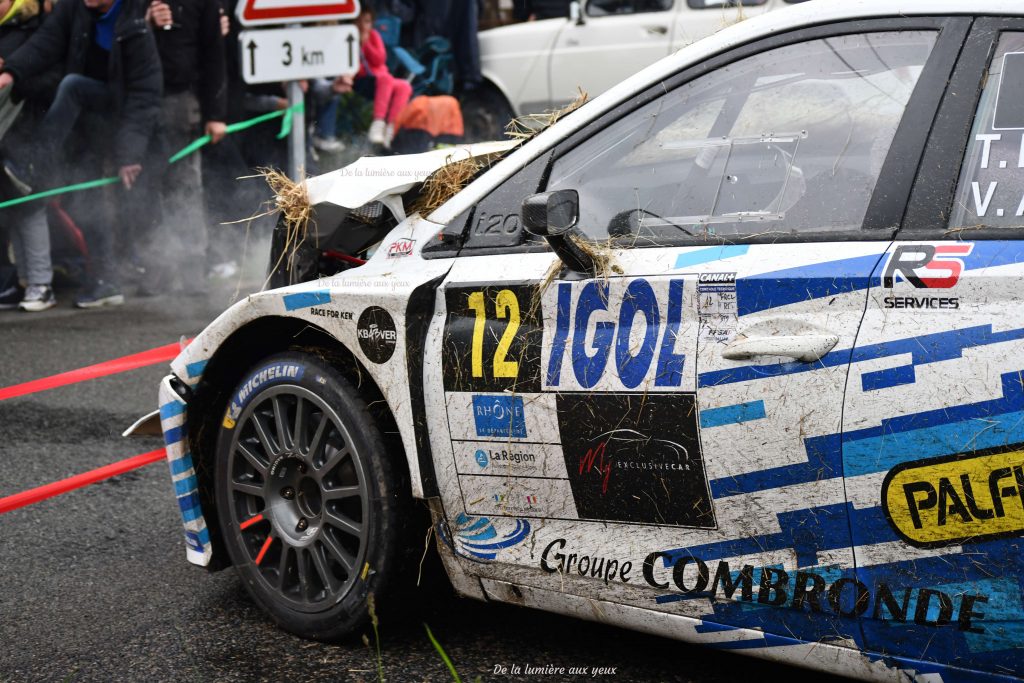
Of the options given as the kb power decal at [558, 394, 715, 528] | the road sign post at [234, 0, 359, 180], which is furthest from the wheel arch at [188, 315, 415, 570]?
the road sign post at [234, 0, 359, 180]

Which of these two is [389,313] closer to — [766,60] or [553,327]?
[553,327]

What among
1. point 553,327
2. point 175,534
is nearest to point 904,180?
point 553,327

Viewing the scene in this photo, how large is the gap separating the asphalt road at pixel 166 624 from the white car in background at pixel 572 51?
24.9 ft

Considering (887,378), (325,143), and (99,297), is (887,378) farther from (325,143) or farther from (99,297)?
(325,143)

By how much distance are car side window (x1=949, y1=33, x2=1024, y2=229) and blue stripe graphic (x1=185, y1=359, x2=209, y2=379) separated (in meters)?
2.23

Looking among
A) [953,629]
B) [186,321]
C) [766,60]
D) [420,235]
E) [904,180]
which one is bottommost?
[186,321]

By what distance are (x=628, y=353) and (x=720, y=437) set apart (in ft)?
0.98

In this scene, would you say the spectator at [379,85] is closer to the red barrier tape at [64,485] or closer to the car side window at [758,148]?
the red barrier tape at [64,485]

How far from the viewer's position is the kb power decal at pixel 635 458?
290cm

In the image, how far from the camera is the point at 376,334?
3.44m

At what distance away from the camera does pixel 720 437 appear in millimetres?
2832

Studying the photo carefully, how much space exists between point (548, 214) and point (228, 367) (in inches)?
56.2

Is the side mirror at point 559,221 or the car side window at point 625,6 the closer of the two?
the side mirror at point 559,221

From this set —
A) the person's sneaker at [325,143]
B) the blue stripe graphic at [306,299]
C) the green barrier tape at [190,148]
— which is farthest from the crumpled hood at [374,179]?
the person's sneaker at [325,143]
